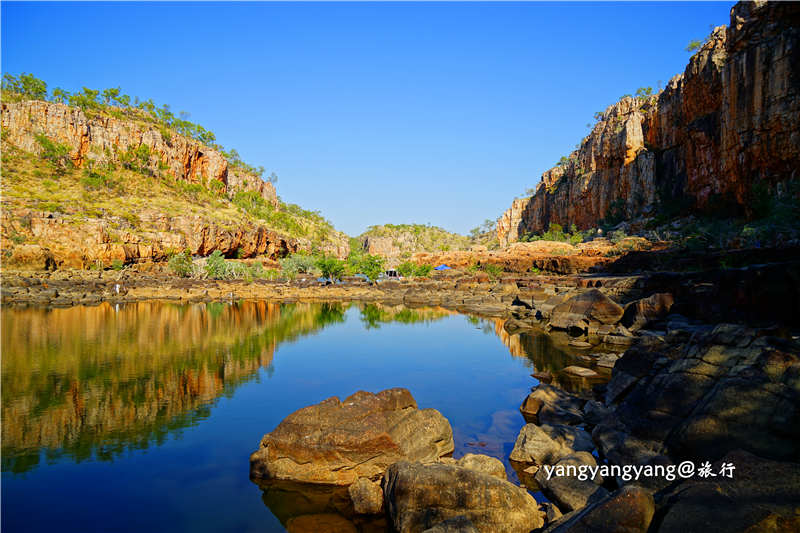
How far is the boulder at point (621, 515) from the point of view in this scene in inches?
154

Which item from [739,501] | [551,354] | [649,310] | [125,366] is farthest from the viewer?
[649,310]

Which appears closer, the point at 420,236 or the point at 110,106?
the point at 110,106

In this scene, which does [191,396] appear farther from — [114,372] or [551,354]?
[551,354]

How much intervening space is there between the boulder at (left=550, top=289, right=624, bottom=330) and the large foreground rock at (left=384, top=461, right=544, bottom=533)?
1710cm

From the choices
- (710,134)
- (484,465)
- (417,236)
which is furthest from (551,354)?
(417,236)

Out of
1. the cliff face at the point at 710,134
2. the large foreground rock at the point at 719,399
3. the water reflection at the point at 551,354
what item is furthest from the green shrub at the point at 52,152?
the large foreground rock at the point at 719,399

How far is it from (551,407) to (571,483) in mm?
3709

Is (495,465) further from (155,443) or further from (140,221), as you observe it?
(140,221)

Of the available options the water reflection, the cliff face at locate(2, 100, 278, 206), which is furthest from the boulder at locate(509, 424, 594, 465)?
the cliff face at locate(2, 100, 278, 206)

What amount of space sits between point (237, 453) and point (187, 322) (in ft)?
62.7

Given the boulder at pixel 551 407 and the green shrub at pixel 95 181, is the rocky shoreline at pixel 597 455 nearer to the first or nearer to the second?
the boulder at pixel 551 407

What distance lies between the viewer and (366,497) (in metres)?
6.41

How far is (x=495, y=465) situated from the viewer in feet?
23.0

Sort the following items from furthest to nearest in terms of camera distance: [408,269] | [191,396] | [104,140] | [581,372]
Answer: [104,140]
[408,269]
[581,372]
[191,396]
